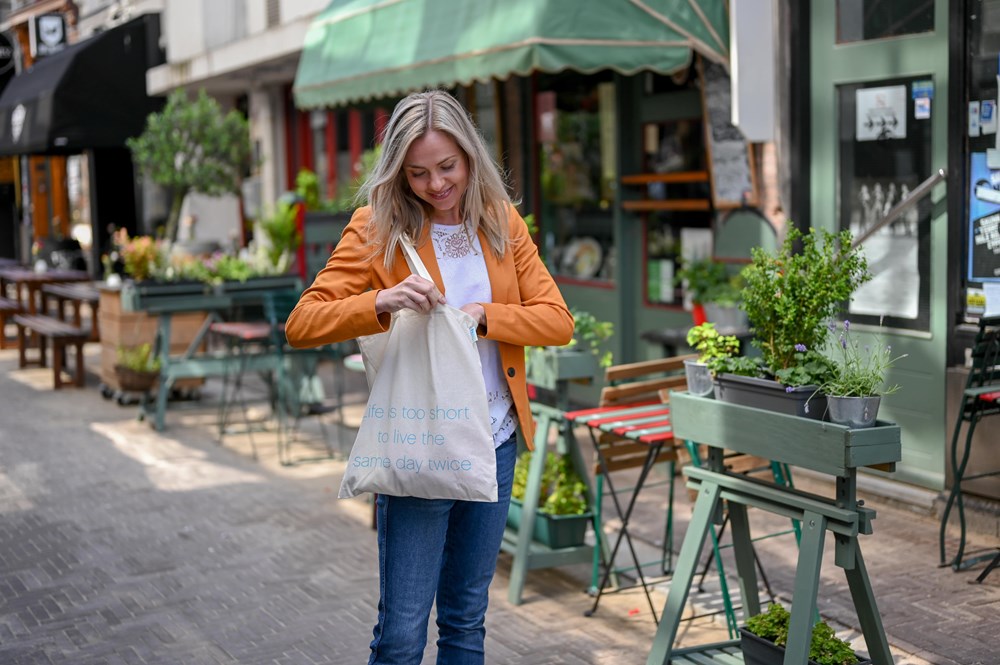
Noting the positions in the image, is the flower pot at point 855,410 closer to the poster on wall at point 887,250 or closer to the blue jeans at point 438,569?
the blue jeans at point 438,569

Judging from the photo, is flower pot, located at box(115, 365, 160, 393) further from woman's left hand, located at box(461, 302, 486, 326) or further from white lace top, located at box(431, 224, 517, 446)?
woman's left hand, located at box(461, 302, 486, 326)

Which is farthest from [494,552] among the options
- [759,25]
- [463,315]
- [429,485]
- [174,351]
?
[174,351]

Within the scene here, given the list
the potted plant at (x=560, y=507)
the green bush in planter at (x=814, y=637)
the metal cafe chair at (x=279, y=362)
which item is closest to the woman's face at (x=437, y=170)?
the green bush in planter at (x=814, y=637)

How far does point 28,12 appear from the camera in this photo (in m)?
24.8

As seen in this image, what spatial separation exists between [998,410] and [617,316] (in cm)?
417

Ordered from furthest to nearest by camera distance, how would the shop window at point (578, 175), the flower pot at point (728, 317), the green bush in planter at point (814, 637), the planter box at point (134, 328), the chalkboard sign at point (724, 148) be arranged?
the planter box at point (134, 328) < the shop window at point (578, 175) < the chalkboard sign at point (724, 148) < the flower pot at point (728, 317) < the green bush in planter at point (814, 637)

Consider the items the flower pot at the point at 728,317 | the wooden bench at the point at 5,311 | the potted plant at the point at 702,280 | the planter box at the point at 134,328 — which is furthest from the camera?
the wooden bench at the point at 5,311

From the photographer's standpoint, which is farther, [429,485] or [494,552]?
[494,552]

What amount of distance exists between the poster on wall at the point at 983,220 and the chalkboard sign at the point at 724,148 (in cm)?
175

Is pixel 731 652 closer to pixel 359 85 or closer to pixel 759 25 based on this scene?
pixel 759 25

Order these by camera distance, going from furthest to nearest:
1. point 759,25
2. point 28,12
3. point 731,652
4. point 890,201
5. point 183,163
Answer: point 28,12, point 183,163, point 759,25, point 890,201, point 731,652

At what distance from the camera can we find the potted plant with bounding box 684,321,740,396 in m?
4.43

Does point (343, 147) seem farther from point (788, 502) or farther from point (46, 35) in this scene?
point (788, 502)

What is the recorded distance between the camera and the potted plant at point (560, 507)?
18.8ft
